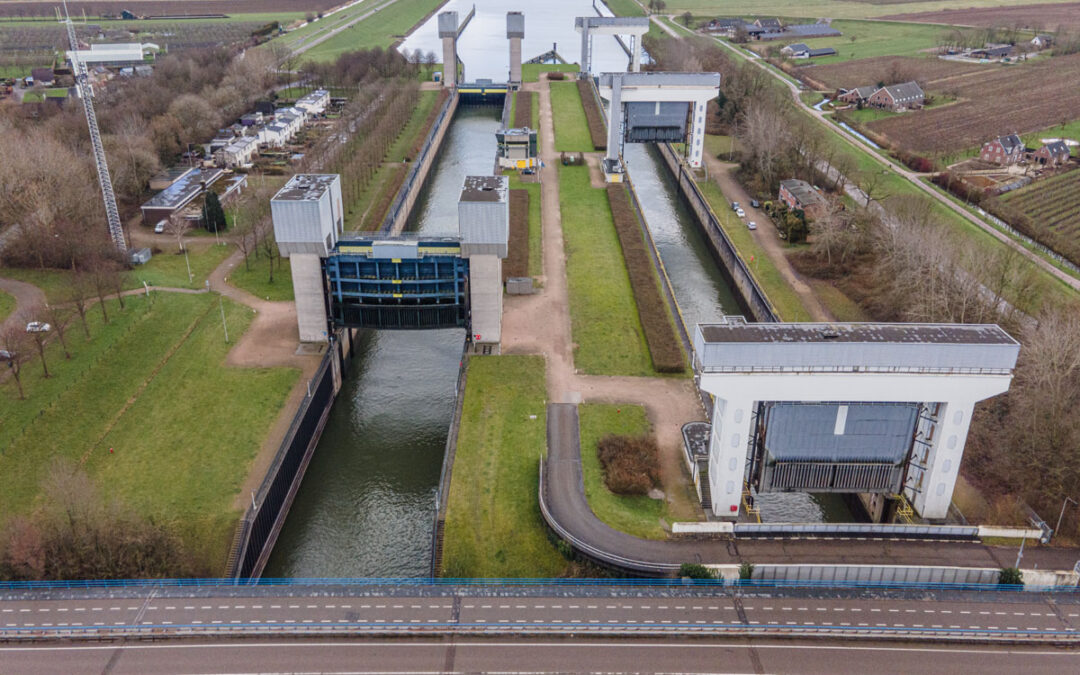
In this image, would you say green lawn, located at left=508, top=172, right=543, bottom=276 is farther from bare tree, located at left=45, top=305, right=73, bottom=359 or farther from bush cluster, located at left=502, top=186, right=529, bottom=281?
bare tree, located at left=45, top=305, right=73, bottom=359

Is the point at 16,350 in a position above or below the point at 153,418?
above

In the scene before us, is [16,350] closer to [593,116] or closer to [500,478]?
[500,478]

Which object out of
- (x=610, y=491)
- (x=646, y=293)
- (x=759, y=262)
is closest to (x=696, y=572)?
(x=610, y=491)

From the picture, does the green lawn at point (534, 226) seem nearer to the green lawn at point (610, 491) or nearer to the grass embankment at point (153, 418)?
the green lawn at point (610, 491)

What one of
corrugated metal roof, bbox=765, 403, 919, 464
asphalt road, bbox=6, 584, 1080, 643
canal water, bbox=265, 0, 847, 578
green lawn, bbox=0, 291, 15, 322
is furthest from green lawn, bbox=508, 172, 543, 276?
green lawn, bbox=0, 291, 15, 322

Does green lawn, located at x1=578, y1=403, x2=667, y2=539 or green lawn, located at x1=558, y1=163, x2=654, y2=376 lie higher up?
green lawn, located at x1=558, y1=163, x2=654, y2=376

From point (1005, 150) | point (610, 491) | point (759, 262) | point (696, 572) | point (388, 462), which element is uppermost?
point (1005, 150)
